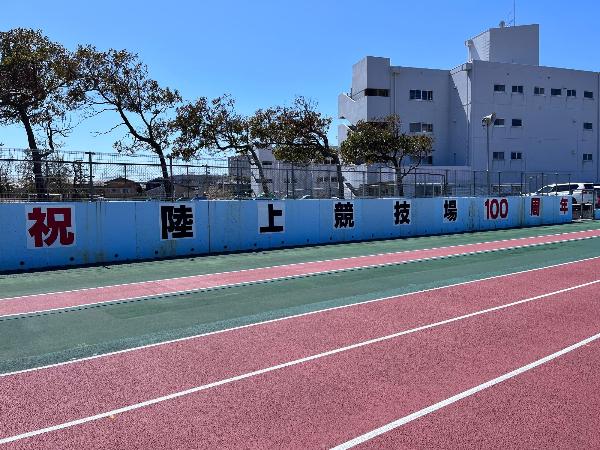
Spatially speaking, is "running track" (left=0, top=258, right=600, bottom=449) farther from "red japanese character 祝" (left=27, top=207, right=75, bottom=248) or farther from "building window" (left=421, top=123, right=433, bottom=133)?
"building window" (left=421, top=123, right=433, bottom=133)

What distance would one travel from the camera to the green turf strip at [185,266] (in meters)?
11.8

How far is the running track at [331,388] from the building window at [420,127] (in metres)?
47.9

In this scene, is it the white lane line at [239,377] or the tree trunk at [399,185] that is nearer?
the white lane line at [239,377]

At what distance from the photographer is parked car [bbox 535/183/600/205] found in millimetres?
34594

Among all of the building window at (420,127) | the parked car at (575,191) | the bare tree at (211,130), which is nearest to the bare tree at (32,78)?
the bare tree at (211,130)

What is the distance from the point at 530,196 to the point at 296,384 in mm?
27820

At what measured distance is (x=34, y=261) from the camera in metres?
14.0

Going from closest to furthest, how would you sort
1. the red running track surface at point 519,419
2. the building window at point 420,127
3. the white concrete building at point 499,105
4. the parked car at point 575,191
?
the red running track surface at point 519,419, the parked car at point 575,191, the white concrete building at point 499,105, the building window at point 420,127

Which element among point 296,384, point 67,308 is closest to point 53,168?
point 67,308

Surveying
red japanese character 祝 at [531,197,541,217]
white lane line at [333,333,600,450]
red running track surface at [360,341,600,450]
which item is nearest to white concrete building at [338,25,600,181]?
red japanese character 祝 at [531,197,541,217]

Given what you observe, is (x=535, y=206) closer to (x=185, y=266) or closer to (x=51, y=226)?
(x=185, y=266)

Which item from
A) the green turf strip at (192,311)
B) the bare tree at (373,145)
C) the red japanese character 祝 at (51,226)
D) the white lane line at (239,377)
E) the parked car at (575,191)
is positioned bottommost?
the white lane line at (239,377)

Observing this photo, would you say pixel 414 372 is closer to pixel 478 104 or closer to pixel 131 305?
pixel 131 305

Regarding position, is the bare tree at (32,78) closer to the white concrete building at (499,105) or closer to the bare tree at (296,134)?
the bare tree at (296,134)
